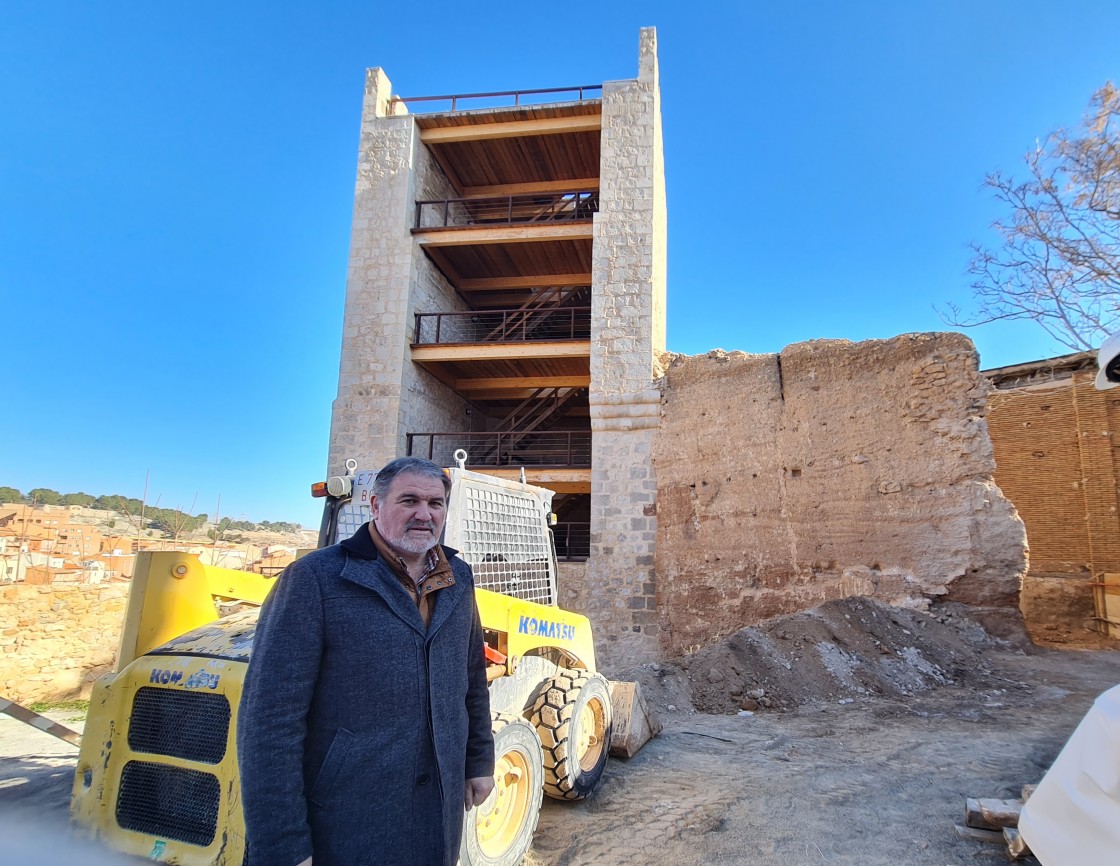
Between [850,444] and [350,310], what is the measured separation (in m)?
10.4

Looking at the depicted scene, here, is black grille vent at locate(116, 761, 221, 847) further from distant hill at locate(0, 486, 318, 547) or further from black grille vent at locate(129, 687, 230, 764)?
distant hill at locate(0, 486, 318, 547)

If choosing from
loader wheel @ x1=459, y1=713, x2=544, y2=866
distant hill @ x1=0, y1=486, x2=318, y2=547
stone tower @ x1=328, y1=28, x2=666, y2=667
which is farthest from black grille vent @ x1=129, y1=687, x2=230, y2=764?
distant hill @ x1=0, y1=486, x2=318, y2=547

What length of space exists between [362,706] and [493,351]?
12880 mm

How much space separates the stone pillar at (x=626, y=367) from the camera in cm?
1273

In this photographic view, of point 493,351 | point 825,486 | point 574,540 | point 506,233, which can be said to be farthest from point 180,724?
point 574,540

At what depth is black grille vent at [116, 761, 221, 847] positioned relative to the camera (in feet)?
9.32

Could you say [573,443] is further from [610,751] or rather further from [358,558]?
[358,558]

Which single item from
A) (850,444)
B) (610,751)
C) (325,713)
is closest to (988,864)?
(610,751)

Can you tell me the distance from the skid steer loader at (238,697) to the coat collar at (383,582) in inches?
51.9

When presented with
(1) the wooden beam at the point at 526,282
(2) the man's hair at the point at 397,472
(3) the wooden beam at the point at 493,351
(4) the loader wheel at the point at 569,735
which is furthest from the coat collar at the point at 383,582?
(1) the wooden beam at the point at 526,282

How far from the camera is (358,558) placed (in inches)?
79.5

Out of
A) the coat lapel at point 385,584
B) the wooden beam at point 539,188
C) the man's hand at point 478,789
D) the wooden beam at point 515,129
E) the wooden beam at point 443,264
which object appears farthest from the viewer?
the wooden beam at point 539,188

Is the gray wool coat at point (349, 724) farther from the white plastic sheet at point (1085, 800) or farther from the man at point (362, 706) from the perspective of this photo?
the white plastic sheet at point (1085, 800)

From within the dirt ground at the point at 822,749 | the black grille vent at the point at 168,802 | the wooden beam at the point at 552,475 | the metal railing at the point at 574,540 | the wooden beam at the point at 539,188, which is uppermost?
the wooden beam at the point at 539,188
